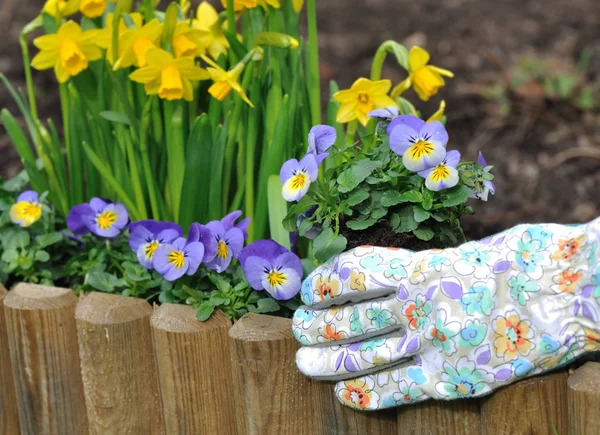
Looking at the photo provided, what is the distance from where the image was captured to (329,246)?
1.23m

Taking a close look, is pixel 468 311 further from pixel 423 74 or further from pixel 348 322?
pixel 423 74

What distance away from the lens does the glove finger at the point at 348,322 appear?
1.17m

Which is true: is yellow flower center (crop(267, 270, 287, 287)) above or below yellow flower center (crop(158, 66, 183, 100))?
below

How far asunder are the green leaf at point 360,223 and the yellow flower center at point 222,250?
0.91 ft

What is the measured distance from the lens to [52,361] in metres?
1.62

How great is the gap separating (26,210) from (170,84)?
453 mm

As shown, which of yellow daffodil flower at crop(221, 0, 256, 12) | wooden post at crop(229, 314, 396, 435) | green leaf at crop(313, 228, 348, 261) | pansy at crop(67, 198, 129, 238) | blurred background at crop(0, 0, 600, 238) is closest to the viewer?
green leaf at crop(313, 228, 348, 261)

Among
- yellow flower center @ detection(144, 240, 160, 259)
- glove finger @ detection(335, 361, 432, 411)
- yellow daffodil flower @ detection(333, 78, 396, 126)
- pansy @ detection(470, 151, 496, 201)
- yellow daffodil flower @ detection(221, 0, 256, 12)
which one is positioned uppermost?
yellow daffodil flower @ detection(221, 0, 256, 12)

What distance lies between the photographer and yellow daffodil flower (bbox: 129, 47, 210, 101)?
4.93 ft

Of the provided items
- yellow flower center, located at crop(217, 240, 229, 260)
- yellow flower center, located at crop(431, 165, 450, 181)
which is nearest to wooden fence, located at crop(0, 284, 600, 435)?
yellow flower center, located at crop(217, 240, 229, 260)

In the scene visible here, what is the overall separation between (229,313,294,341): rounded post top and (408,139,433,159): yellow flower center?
1.12ft

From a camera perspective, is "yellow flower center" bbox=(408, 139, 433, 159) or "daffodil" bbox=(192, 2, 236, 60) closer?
"yellow flower center" bbox=(408, 139, 433, 159)

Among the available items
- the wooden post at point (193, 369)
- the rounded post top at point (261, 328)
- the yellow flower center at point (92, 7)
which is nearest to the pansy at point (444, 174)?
the rounded post top at point (261, 328)

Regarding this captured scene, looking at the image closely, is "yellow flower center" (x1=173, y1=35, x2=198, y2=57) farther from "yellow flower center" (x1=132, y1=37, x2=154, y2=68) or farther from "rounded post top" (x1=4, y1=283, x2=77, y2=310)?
"rounded post top" (x1=4, y1=283, x2=77, y2=310)
